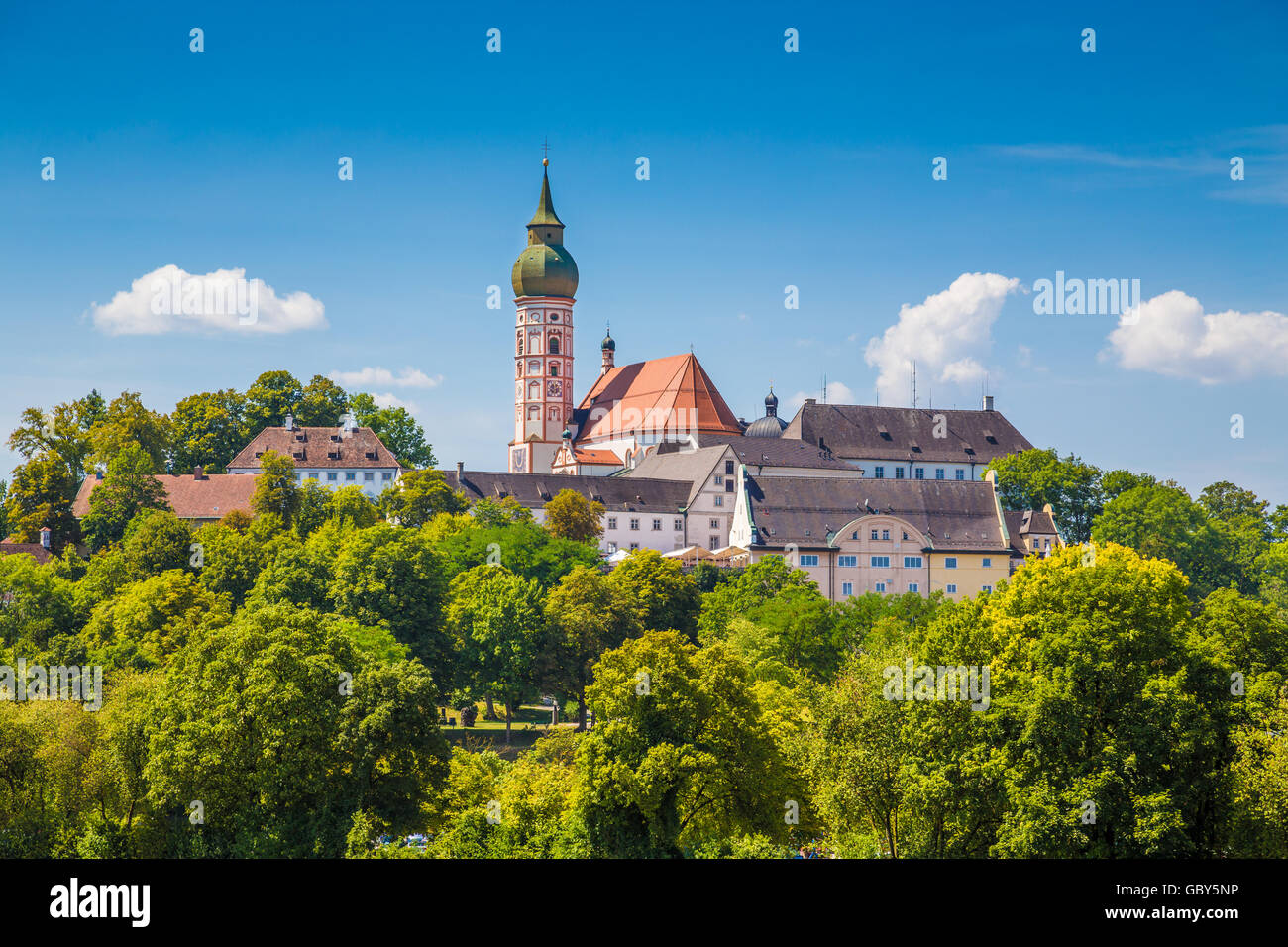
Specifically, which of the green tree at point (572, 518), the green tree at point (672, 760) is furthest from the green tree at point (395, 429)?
the green tree at point (672, 760)

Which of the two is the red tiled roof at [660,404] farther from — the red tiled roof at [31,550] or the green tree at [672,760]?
the green tree at [672,760]

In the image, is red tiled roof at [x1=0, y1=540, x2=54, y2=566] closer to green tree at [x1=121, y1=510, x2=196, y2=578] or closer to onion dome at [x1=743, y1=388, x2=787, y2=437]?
green tree at [x1=121, y1=510, x2=196, y2=578]

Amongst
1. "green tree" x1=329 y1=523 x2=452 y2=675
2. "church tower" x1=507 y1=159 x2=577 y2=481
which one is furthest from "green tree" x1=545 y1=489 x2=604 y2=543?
"church tower" x1=507 y1=159 x2=577 y2=481

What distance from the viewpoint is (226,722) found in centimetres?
4012

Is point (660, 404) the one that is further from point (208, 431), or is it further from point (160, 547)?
point (160, 547)

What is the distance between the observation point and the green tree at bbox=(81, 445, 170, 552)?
284 feet

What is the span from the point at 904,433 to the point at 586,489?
35.4 m

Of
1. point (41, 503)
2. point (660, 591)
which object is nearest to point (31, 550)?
A: point (41, 503)

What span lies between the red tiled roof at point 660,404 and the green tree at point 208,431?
1407 inches

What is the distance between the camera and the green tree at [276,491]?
86.4 m

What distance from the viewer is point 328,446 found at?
109625 mm

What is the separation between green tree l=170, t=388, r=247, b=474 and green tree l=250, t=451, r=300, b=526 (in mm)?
18609
